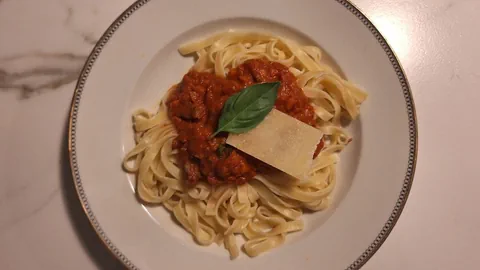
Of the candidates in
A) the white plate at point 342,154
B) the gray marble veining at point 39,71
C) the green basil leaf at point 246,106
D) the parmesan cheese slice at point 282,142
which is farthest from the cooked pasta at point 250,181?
the gray marble veining at point 39,71

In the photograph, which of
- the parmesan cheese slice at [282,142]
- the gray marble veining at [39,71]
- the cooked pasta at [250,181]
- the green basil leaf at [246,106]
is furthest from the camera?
the gray marble veining at [39,71]

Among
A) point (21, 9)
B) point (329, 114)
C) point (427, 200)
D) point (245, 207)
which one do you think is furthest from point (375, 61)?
point (21, 9)

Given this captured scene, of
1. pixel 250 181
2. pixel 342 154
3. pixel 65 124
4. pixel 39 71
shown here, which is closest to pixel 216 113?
pixel 250 181

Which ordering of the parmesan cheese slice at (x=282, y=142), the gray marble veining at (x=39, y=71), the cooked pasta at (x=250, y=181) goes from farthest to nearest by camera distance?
the gray marble veining at (x=39, y=71)
the cooked pasta at (x=250, y=181)
the parmesan cheese slice at (x=282, y=142)

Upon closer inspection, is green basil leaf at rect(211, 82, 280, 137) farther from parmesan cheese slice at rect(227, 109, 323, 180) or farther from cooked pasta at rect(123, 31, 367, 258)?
cooked pasta at rect(123, 31, 367, 258)

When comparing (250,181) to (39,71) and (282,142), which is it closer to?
(282,142)

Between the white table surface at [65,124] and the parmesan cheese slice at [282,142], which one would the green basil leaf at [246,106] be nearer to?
the parmesan cheese slice at [282,142]

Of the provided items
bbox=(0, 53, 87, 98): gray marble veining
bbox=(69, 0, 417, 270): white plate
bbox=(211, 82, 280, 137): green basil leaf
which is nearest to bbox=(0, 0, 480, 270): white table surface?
bbox=(0, 53, 87, 98): gray marble veining
